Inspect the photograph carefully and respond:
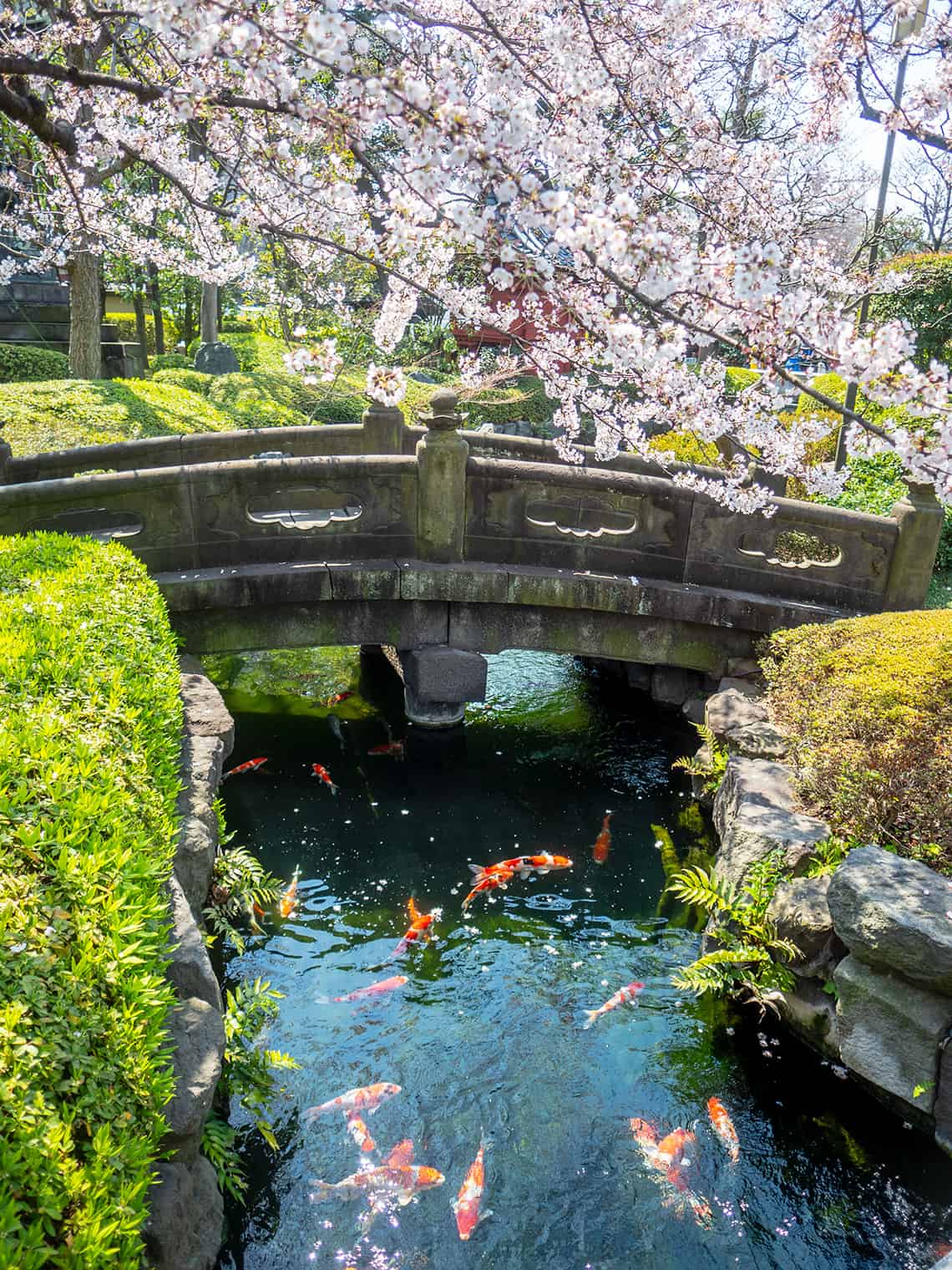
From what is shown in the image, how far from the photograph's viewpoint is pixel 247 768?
8836 mm

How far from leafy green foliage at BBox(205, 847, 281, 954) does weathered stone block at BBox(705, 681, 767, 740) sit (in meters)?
3.95

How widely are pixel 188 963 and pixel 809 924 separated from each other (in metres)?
3.60

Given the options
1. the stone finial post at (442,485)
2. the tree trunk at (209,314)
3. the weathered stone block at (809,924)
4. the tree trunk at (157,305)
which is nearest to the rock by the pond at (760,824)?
the weathered stone block at (809,924)

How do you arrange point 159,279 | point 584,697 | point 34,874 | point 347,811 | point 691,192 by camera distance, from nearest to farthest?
1. point 34,874
2. point 691,192
3. point 347,811
4. point 584,697
5. point 159,279

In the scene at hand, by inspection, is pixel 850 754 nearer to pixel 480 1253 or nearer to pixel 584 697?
pixel 480 1253

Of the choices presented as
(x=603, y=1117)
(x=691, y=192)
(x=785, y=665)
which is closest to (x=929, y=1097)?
(x=603, y=1117)

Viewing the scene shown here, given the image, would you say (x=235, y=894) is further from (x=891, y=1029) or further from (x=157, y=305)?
(x=157, y=305)

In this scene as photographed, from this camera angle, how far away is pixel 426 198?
13.1ft

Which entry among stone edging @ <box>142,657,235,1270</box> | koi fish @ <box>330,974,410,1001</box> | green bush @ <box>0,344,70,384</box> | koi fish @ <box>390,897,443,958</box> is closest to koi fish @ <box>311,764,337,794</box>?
koi fish @ <box>390,897,443,958</box>

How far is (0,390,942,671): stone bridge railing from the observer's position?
8430 millimetres

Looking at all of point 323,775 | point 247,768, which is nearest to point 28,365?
point 247,768

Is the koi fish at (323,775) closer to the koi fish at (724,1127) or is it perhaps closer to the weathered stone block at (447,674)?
the weathered stone block at (447,674)

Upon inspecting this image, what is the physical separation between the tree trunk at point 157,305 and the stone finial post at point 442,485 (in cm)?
1856

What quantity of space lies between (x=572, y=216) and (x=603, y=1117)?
453 centimetres
